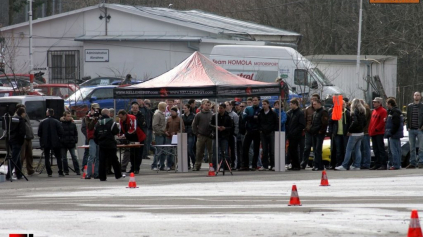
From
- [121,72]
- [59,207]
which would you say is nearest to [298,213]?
[59,207]

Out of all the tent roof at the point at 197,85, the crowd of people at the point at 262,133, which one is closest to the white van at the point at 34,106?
the crowd of people at the point at 262,133

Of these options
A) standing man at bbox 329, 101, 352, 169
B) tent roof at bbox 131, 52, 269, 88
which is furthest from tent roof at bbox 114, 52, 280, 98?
standing man at bbox 329, 101, 352, 169

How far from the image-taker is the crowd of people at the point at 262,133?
20766 mm

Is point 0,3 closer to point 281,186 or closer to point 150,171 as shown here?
point 150,171

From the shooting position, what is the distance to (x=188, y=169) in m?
22.4

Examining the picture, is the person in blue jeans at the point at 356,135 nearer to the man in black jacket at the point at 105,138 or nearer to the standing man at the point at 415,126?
the standing man at the point at 415,126

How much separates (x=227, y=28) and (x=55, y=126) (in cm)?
2547

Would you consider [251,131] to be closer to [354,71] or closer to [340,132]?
[340,132]

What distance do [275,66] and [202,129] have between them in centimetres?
1174

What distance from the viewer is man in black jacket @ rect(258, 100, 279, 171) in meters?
21.3

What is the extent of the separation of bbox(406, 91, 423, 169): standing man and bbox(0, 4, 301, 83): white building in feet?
71.9

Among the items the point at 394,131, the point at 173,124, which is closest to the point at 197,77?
the point at 173,124

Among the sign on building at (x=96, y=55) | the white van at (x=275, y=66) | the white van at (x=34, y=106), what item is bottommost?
the white van at (x=34, y=106)

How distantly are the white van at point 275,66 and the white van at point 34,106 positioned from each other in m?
10.1
